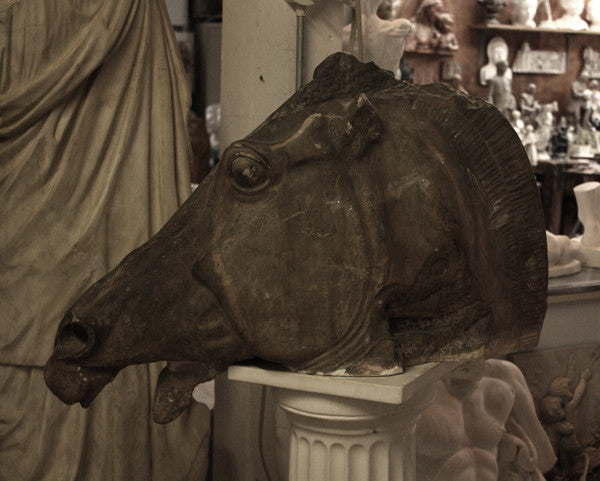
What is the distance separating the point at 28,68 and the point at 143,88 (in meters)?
0.31

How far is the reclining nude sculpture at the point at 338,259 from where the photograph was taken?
1.75 m

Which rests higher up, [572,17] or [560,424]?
[572,17]

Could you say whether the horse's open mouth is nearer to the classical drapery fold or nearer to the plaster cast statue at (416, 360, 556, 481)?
the classical drapery fold

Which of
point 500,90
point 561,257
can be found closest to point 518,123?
point 500,90

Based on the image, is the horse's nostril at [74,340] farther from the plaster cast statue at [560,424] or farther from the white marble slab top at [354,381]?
the plaster cast statue at [560,424]

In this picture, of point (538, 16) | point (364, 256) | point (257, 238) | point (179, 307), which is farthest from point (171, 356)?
point (538, 16)

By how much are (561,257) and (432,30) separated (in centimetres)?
591

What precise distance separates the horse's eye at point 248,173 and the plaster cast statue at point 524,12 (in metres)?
9.00

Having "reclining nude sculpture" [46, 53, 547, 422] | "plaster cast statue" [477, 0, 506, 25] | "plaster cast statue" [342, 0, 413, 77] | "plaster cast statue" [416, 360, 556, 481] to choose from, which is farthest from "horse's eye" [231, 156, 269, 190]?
"plaster cast statue" [477, 0, 506, 25]

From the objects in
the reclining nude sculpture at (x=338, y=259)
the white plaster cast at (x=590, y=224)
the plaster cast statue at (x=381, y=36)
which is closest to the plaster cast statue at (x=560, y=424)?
the white plaster cast at (x=590, y=224)

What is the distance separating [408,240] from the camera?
1.79 m

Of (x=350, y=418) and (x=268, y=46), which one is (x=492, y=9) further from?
(x=350, y=418)

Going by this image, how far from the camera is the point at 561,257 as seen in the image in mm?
4148

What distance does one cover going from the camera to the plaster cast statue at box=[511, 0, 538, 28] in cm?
1007
